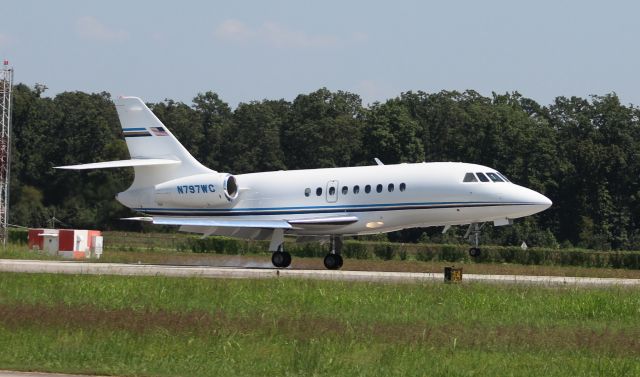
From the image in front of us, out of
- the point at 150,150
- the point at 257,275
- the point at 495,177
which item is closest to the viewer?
the point at 257,275

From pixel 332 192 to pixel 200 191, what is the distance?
493 cm

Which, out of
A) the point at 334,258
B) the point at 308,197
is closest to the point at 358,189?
the point at 308,197

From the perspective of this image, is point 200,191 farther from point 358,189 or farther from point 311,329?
point 311,329

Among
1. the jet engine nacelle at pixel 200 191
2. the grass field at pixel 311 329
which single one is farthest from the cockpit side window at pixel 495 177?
the grass field at pixel 311 329

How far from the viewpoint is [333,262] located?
1598 inches

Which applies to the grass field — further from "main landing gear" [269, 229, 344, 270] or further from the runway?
"main landing gear" [269, 229, 344, 270]

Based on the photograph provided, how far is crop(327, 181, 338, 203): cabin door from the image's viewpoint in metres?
40.2

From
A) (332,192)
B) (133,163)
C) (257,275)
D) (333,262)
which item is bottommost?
(257,275)

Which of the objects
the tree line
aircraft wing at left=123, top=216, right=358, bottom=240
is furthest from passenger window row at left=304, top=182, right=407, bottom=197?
the tree line

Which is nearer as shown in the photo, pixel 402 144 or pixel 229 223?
pixel 229 223

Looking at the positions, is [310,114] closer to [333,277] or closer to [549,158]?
[549,158]

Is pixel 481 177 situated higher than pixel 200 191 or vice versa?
pixel 481 177

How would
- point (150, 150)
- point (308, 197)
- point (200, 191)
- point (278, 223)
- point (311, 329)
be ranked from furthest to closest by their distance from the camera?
point (150, 150) < point (200, 191) < point (308, 197) < point (278, 223) < point (311, 329)

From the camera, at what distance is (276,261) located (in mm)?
40688
